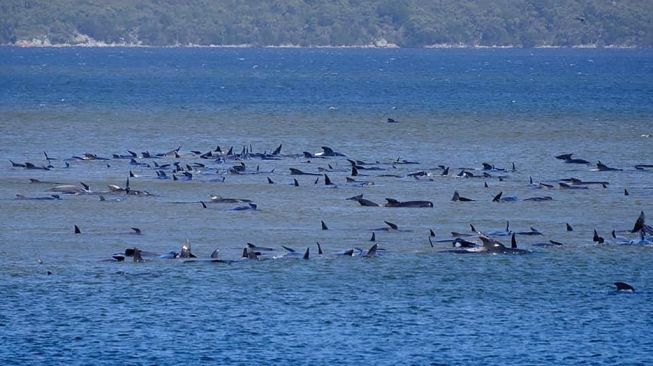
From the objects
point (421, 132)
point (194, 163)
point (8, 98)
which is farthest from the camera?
point (8, 98)

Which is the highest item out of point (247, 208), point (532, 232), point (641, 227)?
point (641, 227)

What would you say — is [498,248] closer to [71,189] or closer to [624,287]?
[624,287]

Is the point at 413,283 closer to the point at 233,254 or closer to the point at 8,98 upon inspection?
the point at 233,254

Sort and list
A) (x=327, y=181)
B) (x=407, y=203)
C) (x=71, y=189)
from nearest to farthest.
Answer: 1. (x=407, y=203)
2. (x=71, y=189)
3. (x=327, y=181)

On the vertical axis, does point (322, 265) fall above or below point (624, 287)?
below

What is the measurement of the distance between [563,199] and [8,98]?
68.5m

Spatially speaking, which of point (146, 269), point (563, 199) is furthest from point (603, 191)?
point (146, 269)

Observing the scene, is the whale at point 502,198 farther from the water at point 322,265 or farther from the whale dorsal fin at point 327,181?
the whale dorsal fin at point 327,181

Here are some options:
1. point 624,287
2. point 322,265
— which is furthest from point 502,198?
point 624,287

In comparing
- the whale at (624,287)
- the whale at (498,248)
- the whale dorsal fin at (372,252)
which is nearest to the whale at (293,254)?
the whale dorsal fin at (372,252)

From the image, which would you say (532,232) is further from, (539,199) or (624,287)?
(539,199)

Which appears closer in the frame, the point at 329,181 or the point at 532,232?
the point at 532,232

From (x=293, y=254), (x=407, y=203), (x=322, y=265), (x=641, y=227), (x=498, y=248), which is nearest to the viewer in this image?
(x=322, y=265)

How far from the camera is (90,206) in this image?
38875 millimetres
